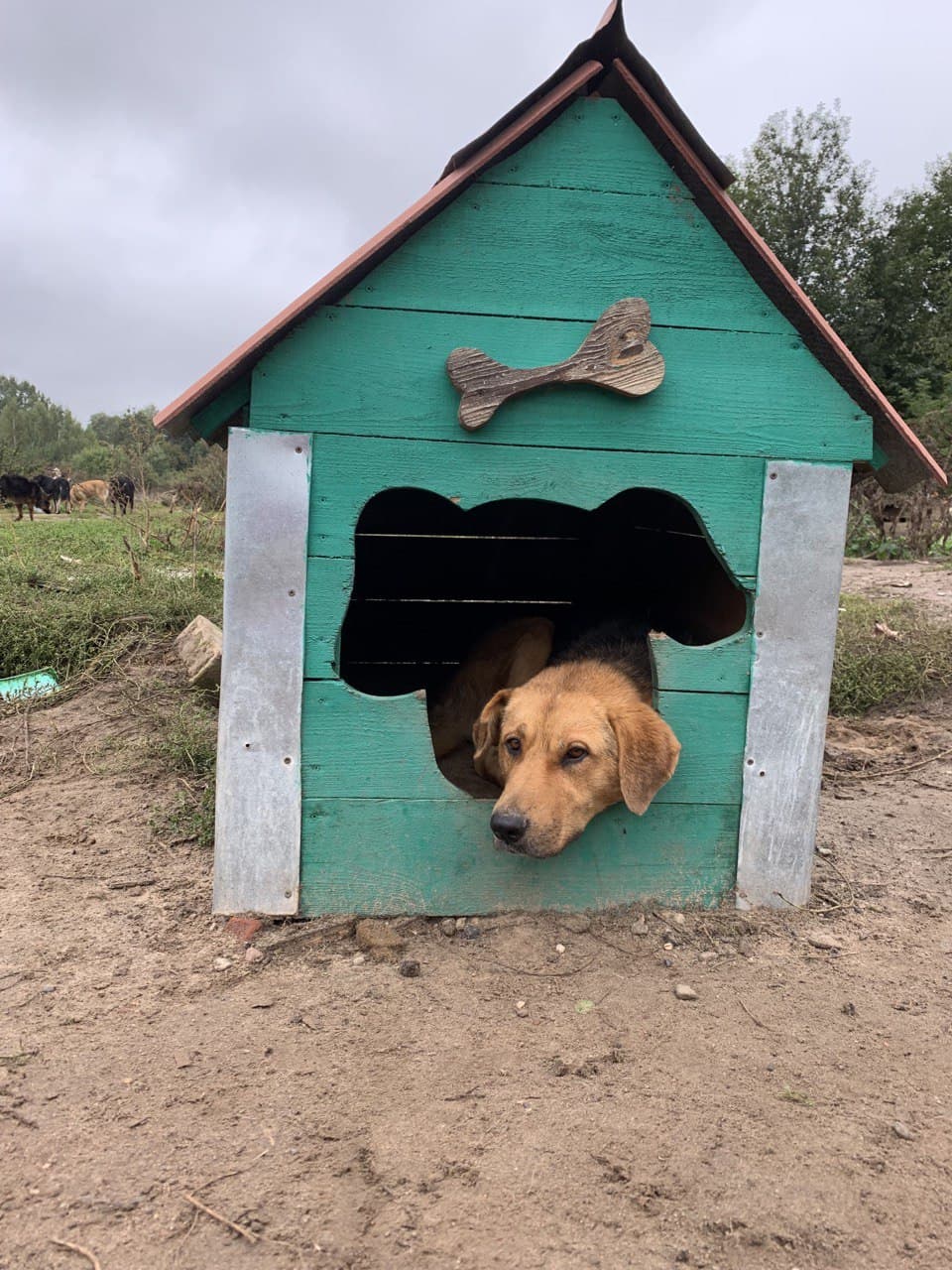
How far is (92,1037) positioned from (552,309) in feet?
8.97

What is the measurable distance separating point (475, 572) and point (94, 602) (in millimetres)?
2796

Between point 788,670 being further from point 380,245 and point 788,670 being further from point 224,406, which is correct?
point 224,406

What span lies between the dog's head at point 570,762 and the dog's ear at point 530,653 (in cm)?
107

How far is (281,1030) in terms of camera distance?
2.67 meters

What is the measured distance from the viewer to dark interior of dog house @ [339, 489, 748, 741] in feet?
17.7

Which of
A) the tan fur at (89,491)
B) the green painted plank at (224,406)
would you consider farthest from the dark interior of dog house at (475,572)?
the tan fur at (89,491)

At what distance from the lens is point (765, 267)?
10.3 feet

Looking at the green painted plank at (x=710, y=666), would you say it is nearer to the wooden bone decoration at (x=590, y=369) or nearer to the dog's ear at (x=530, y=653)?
the wooden bone decoration at (x=590, y=369)

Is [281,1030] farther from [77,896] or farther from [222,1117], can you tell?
[77,896]

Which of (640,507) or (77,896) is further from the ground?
(640,507)

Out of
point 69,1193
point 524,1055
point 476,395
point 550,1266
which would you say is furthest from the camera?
point 476,395

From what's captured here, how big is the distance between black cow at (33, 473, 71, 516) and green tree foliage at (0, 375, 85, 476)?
336 inches

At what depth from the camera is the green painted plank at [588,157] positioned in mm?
3070

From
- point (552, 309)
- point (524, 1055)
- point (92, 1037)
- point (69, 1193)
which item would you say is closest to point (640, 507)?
point (552, 309)
